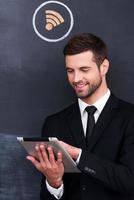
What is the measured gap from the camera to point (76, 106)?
1.80 m

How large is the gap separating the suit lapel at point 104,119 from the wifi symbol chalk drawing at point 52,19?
1.39ft

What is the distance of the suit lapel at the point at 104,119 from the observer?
5.39 ft

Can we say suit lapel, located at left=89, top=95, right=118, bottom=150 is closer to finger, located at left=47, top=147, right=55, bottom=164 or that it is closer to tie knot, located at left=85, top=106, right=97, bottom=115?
tie knot, located at left=85, top=106, right=97, bottom=115

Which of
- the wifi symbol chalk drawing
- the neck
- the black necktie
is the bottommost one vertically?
the black necktie

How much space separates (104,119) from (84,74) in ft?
0.57

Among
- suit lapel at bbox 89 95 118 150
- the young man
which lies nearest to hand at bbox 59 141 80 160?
the young man

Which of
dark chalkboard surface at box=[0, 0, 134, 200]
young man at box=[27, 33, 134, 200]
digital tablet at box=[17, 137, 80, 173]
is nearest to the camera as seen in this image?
digital tablet at box=[17, 137, 80, 173]

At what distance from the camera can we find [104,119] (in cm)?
168

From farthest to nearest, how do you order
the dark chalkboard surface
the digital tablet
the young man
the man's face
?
the dark chalkboard surface, the man's face, the young man, the digital tablet

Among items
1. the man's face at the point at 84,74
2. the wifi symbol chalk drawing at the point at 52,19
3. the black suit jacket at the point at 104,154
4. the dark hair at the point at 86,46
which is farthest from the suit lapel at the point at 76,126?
the wifi symbol chalk drawing at the point at 52,19

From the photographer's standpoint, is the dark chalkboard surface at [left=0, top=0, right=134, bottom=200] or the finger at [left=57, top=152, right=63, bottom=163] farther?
the dark chalkboard surface at [left=0, top=0, right=134, bottom=200]

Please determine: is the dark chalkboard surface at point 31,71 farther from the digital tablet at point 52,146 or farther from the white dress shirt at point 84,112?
the digital tablet at point 52,146

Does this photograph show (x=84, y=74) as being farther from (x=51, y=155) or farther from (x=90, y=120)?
(x=51, y=155)

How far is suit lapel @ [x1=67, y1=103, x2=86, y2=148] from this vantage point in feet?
5.45
